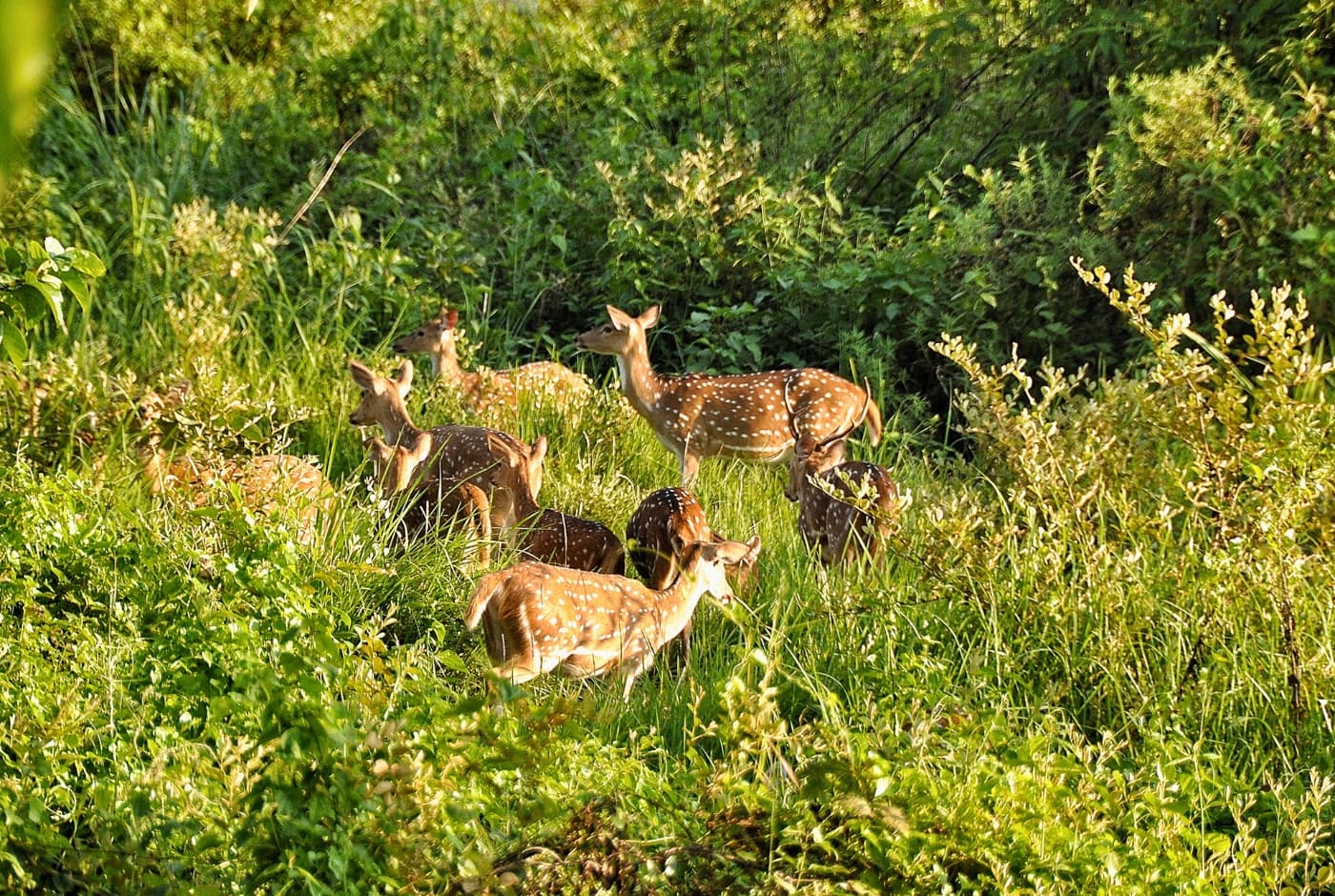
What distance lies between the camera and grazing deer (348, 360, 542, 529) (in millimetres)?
6051

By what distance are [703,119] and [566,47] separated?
1.49 m

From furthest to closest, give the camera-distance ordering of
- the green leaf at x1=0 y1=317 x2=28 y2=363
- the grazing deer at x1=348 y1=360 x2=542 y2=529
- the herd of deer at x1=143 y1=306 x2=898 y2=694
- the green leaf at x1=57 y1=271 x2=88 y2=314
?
the grazing deer at x1=348 y1=360 x2=542 y2=529 → the herd of deer at x1=143 y1=306 x2=898 y2=694 → the green leaf at x1=57 y1=271 x2=88 y2=314 → the green leaf at x1=0 y1=317 x2=28 y2=363

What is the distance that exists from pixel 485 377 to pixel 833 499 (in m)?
2.03

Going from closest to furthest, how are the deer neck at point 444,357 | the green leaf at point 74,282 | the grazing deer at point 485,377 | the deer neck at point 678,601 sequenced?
the green leaf at point 74,282, the deer neck at point 678,601, the grazing deer at point 485,377, the deer neck at point 444,357

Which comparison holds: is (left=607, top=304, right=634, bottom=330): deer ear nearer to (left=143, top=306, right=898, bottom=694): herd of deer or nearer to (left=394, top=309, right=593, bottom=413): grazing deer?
(left=143, top=306, right=898, bottom=694): herd of deer

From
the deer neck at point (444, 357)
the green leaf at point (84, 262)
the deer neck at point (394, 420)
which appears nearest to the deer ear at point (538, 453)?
the deer neck at point (394, 420)

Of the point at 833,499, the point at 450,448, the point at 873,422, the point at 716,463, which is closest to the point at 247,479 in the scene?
the point at 450,448

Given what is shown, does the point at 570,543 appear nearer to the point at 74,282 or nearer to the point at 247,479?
the point at 247,479

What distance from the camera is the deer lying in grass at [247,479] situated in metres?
5.35

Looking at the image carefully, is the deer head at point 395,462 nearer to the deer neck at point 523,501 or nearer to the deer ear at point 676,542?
the deer neck at point 523,501

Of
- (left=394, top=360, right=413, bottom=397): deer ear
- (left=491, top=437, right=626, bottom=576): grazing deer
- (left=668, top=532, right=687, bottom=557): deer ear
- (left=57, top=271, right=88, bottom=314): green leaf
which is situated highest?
(left=57, top=271, right=88, bottom=314): green leaf

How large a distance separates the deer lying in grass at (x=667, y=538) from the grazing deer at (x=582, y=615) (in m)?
0.15

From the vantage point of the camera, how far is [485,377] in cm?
738

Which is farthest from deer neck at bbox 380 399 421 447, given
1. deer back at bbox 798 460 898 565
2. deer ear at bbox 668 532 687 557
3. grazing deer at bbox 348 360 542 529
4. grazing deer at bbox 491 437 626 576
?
deer back at bbox 798 460 898 565
